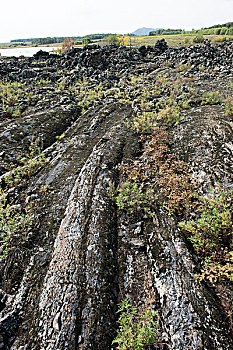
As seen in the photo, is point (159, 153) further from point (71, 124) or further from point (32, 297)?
point (71, 124)

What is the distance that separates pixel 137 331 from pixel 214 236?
2442 millimetres

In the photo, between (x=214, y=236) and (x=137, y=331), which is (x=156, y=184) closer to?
(x=214, y=236)

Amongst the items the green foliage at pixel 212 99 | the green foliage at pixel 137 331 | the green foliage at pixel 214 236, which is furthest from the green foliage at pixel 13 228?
the green foliage at pixel 212 99

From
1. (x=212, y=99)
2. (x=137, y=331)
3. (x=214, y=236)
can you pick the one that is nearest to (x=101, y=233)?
(x=137, y=331)

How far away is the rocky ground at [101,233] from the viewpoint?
3.45 metres

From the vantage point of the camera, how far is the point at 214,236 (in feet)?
13.7

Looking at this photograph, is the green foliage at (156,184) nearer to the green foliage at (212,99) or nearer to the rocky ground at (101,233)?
the rocky ground at (101,233)

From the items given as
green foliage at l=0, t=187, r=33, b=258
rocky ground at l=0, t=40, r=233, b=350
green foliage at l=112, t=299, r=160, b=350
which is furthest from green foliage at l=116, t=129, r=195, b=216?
green foliage at l=0, t=187, r=33, b=258

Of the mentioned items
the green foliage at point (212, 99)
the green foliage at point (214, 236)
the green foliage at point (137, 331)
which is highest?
the green foliage at point (212, 99)

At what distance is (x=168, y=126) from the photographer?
9.14 metres

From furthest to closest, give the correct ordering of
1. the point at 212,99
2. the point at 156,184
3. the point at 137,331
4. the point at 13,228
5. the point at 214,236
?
the point at 212,99 < the point at 156,184 < the point at 13,228 < the point at 214,236 < the point at 137,331

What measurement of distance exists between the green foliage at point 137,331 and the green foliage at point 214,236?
1219 mm

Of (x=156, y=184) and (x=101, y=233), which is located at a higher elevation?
(x=156, y=184)

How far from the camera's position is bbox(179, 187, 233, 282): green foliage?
12.3ft
